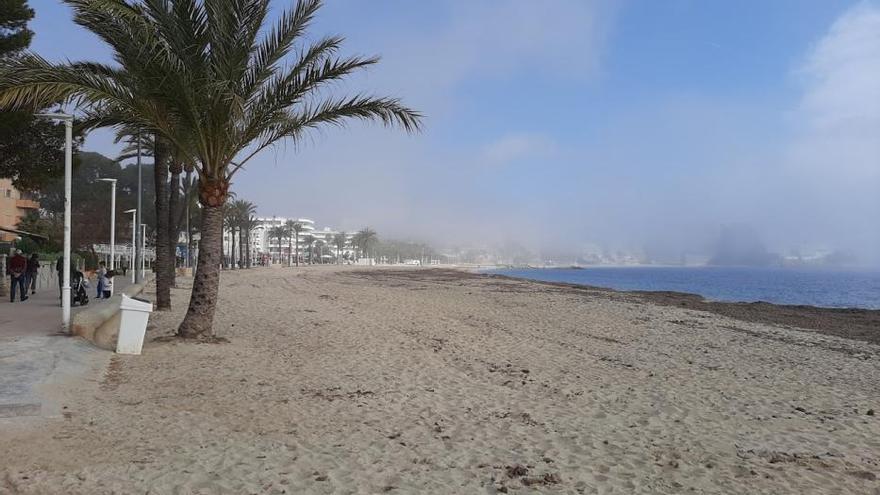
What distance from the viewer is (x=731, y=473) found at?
5.03 m

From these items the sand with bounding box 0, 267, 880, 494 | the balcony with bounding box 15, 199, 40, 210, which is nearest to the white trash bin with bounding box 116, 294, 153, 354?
the sand with bounding box 0, 267, 880, 494

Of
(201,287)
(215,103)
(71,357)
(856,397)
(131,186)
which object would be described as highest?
(131,186)

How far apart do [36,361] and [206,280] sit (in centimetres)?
319

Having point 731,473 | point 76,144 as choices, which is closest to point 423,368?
point 731,473

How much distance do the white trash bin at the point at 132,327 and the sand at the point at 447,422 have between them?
0.33 m

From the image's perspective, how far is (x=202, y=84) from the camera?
33.8 feet

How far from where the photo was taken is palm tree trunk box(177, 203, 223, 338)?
1091cm

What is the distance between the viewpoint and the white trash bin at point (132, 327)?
9.61 metres

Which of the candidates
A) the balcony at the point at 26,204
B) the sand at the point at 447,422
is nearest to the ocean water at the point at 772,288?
the sand at the point at 447,422

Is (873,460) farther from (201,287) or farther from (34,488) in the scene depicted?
(201,287)

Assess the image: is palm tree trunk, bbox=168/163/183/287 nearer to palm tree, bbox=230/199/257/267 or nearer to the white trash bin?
the white trash bin

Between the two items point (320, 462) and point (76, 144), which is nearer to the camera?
point (320, 462)

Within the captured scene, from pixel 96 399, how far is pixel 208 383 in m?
1.40

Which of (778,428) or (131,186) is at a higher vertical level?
(131,186)
